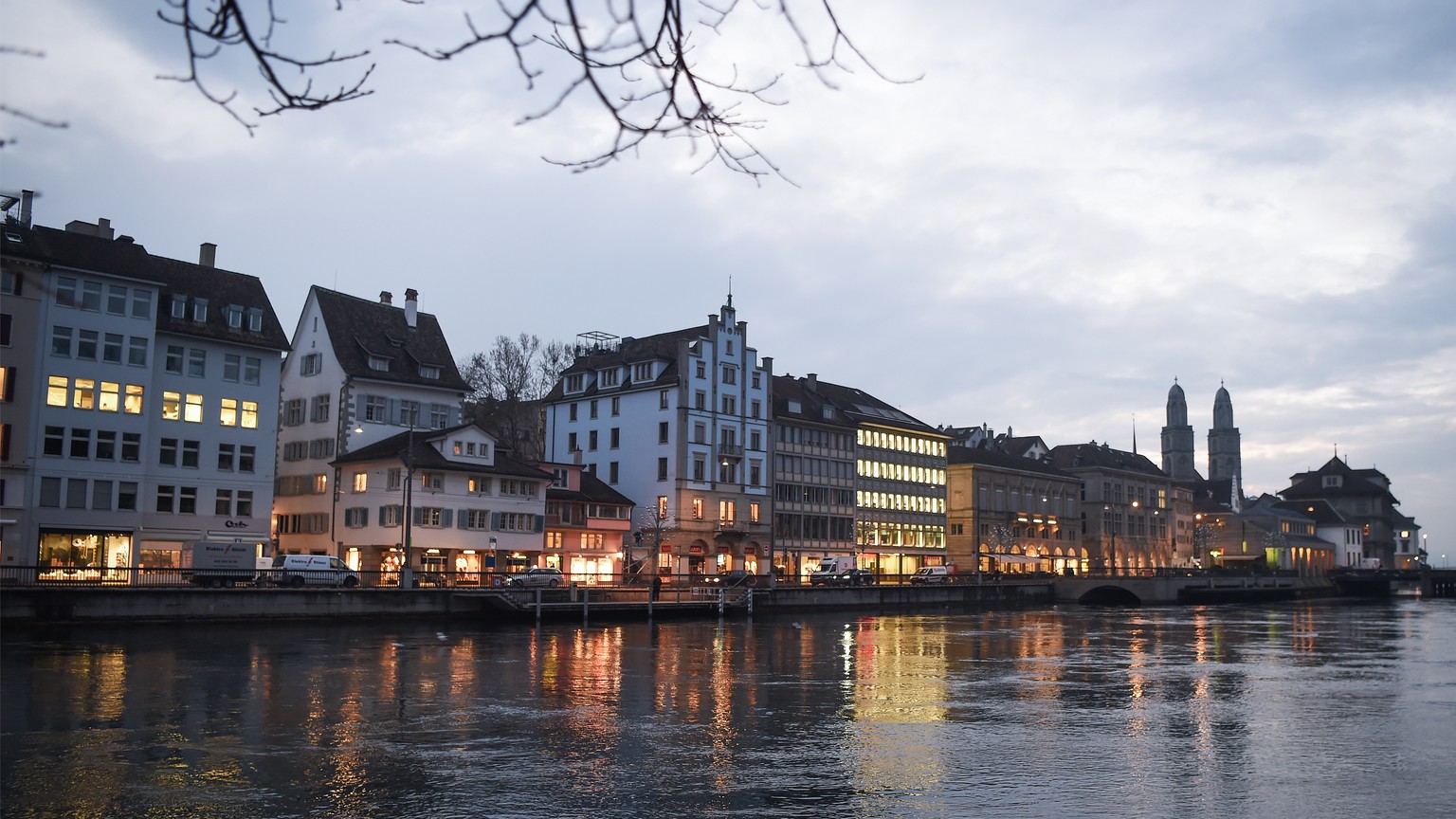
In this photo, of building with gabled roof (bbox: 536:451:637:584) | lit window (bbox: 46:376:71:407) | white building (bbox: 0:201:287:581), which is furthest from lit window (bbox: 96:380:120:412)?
building with gabled roof (bbox: 536:451:637:584)

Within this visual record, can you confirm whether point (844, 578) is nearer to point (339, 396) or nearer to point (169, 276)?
point (339, 396)

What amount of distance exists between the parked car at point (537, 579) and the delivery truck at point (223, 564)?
1297 cm

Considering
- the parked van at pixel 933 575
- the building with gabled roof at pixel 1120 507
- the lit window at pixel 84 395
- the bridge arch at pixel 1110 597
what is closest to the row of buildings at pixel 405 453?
the lit window at pixel 84 395

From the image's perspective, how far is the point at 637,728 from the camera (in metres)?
24.1

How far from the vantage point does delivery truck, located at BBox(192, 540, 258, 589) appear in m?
54.8

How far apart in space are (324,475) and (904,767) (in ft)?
213

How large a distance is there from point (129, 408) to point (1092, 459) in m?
107

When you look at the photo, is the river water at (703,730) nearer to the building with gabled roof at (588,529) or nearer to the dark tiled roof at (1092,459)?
the building with gabled roof at (588,529)

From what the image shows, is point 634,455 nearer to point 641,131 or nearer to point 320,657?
point 320,657

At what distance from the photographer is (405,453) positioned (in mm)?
70875

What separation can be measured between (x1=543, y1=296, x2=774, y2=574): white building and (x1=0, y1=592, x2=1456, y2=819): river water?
44.3 m

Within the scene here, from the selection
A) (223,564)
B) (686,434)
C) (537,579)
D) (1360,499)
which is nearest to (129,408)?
(223,564)

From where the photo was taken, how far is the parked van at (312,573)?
5709 centimetres

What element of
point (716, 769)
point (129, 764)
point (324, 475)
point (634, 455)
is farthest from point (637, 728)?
point (634, 455)
